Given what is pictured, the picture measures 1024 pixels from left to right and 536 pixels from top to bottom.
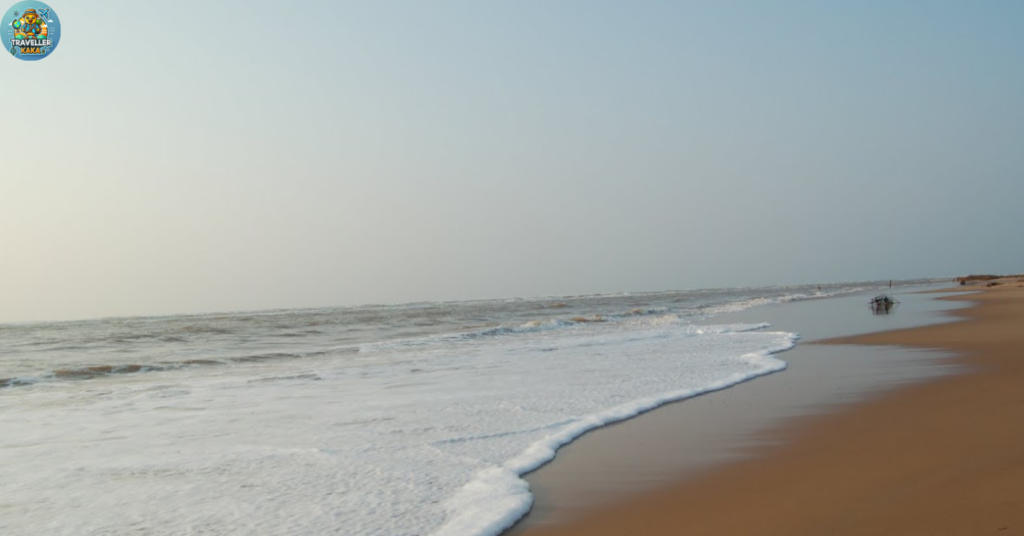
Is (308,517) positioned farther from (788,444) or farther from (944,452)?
(944,452)

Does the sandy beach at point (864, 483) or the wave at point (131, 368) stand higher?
the sandy beach at point (864, 483)

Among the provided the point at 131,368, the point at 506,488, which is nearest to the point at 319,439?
the point at 506,488

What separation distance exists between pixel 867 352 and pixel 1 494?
1350 cm

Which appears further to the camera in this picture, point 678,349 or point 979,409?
point 678,349

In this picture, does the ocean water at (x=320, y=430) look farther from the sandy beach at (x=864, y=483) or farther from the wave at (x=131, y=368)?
the sandy beach at (x=864, y=483)

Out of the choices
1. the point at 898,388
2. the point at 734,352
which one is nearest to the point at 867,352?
the point at 734,352

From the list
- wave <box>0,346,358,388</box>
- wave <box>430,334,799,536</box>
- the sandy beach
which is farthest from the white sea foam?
wave <box>0,346,358,388</box>

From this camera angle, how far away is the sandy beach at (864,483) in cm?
426

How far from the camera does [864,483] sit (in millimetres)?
5000

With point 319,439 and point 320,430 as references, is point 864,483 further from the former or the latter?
point 320,430

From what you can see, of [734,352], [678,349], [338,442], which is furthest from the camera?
[678,349]

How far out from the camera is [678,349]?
1606 centimetres

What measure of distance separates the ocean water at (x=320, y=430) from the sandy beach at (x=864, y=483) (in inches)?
42.0

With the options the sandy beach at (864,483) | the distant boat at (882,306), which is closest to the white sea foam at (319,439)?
the sandy beach at (864,483)
